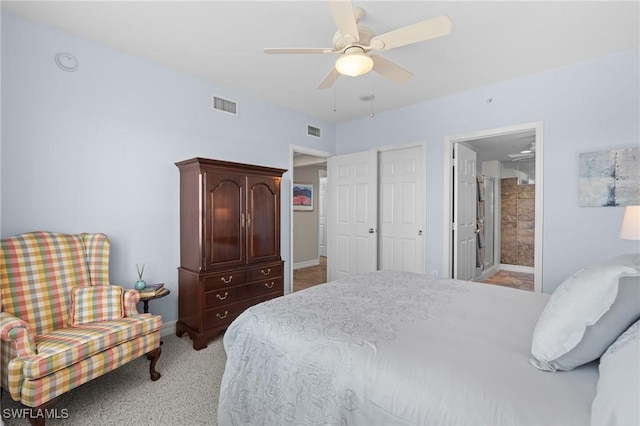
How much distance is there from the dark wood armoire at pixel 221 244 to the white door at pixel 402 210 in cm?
187

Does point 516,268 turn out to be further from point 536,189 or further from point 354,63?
point 354,63

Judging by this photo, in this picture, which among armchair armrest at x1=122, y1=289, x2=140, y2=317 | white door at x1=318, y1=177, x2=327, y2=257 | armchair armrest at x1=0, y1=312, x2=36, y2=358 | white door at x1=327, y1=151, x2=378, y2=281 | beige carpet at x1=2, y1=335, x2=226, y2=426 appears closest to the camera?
armchair armrest at x1=0, y1=312, x2=36, y2=358

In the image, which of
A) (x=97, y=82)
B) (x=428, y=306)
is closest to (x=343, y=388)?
(x=428, y=306)

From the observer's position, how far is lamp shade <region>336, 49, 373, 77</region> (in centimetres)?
199

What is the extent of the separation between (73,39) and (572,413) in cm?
381

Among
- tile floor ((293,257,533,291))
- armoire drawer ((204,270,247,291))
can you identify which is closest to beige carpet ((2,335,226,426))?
armoire drawer ((204,270,247,291))

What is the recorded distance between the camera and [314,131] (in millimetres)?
4801

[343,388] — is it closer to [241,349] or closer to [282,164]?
[241,349]

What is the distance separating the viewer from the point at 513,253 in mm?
6512

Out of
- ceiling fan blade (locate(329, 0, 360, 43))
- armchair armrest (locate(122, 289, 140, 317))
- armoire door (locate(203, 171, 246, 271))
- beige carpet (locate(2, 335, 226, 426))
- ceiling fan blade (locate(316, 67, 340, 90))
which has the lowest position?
beige carpet (locate(2, 335, 226, 426))

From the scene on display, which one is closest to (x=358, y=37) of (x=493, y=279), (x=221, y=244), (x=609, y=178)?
(x=221, y=244)

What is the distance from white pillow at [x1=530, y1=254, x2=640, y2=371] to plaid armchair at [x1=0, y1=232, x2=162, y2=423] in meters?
2.33

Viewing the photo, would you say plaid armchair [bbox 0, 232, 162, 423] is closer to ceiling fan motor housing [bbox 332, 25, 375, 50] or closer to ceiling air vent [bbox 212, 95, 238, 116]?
ceiling air vent [bbox 212, 95, 238, 116]

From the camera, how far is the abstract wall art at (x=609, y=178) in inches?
110
